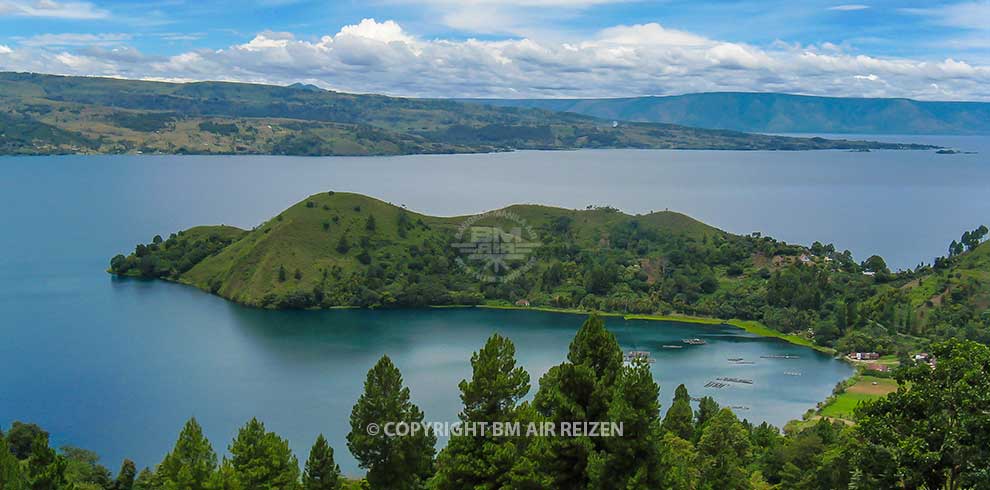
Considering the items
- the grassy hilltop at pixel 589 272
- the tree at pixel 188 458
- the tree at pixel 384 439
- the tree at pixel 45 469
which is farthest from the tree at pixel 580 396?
the grassy hilltop at pixel 589 272

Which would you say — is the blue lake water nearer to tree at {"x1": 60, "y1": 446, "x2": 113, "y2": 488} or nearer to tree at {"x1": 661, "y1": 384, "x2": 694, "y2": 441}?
tree at {"x1": 60, "y1": 446, "x2": 113, "y2": 488}

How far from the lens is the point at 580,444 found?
1939 centimetres

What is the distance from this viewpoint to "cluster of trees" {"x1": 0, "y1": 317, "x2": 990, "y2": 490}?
16.4m

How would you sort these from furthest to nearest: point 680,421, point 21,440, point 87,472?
point 21,440
point 680,421
point 87,472

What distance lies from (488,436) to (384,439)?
24.1ft

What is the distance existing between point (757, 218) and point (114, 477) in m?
141

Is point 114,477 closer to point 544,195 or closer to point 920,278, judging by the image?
point 920,278

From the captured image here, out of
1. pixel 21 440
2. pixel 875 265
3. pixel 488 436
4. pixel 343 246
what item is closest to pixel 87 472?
pixel 21 440

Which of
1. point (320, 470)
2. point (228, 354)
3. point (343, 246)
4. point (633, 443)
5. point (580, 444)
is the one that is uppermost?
point (633, 443)

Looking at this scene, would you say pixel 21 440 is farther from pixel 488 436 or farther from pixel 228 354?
pixel 488 436

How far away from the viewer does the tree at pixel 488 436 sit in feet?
64.4

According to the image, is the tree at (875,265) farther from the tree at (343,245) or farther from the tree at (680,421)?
the tree at (680,421)

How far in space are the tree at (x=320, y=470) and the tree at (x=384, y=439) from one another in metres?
0.90

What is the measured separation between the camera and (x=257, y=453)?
82.3 ft
